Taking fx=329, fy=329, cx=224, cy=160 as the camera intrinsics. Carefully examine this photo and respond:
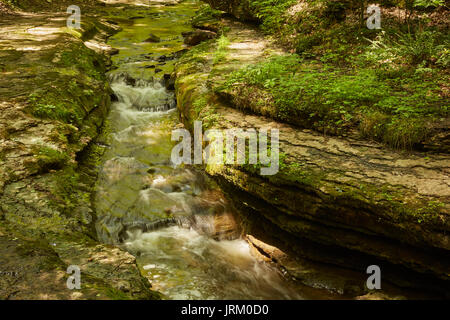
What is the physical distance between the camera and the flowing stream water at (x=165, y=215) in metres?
4.90

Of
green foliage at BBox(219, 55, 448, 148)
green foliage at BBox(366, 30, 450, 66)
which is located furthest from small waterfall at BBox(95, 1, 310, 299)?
green foliage at BBox(366, 30, 450, 66)

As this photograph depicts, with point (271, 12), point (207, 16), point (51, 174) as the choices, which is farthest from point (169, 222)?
point (207, 16)

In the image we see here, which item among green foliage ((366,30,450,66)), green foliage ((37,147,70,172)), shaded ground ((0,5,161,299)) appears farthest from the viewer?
green foliage ((366,30,450,66))

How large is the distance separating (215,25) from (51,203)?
10.5 meters

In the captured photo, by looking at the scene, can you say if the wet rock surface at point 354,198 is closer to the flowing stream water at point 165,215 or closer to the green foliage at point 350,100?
the green foliage at point 350,100

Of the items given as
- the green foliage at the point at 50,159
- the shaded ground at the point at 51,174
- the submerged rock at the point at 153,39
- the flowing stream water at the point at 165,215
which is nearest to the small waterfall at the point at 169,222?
the flowing stream water at the point at 165,215

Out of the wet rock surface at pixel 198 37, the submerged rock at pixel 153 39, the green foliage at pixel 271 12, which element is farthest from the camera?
the submerged rock at pixel 153 39

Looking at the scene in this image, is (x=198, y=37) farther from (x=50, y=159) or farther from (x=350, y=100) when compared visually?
(x=50, y=159)

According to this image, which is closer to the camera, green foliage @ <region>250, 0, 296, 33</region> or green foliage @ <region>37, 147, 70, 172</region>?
green foliage @ <region>37, 147, 70, 172</region>

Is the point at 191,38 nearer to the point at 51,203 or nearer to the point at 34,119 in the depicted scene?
the point at 34,119

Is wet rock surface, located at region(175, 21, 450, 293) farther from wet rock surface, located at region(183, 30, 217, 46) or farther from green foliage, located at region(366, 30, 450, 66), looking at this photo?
wet rock surface, located at region(183, 30, 217, 46)

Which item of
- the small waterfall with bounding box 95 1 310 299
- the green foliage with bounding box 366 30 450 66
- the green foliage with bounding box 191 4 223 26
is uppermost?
the green foliage with bounding box 191 4 223 26

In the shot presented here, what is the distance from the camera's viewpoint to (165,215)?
616cm

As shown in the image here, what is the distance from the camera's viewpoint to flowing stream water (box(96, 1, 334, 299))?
490cm
